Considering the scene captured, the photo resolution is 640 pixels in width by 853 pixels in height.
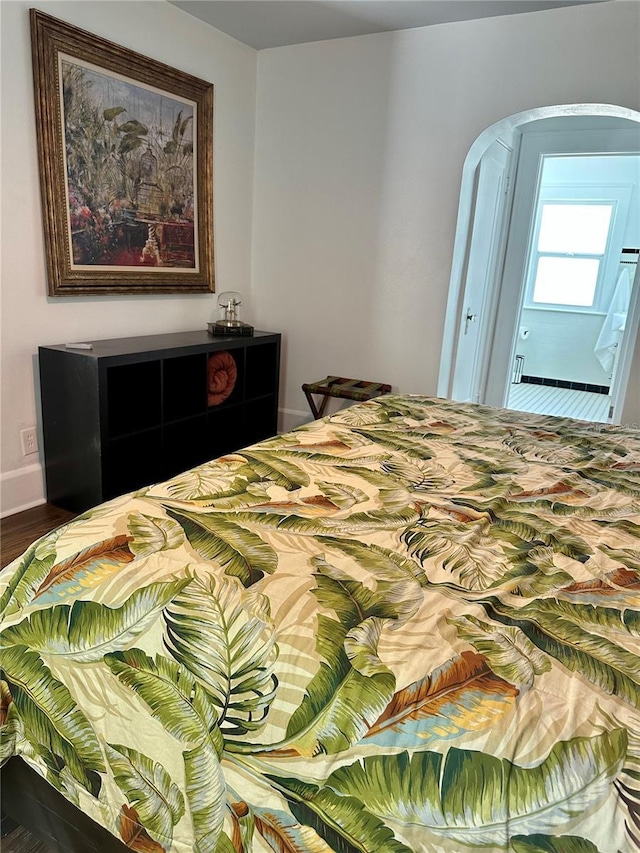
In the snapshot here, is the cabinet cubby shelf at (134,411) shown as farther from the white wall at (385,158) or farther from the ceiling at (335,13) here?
the ceiling at (335,13)

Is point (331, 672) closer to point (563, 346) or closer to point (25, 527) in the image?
point (25, 527)

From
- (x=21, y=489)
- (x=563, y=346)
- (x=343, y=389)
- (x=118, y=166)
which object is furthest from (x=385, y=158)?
(x=563, y=346)

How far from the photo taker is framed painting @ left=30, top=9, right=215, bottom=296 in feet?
8.43

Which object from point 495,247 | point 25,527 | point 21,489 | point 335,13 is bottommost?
point 25,527

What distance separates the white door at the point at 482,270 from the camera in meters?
3.57

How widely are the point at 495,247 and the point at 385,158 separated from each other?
120 cm

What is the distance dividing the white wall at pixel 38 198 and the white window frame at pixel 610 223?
3013 millimetres

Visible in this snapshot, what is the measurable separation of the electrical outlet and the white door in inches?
94.6

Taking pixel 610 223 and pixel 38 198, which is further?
pixel 610 223

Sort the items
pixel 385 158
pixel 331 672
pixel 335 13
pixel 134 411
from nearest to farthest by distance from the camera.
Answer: pixel 331 672 < pixel 134 411 < pixel 335 13 < pixel 385 158

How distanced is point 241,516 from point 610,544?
788mm

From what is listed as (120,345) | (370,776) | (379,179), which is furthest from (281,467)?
(379,179)

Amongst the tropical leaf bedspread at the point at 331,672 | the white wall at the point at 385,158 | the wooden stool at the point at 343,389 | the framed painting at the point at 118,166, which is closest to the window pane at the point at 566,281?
the white wall at the point at 385,158

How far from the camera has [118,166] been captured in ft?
9.48
